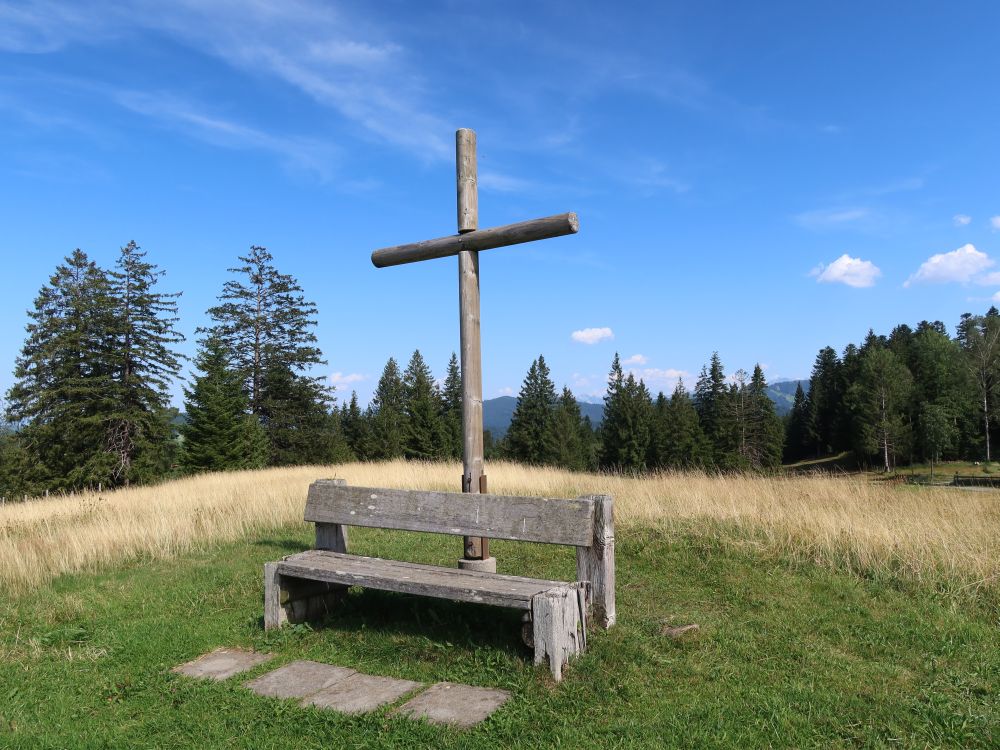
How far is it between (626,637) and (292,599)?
238cm

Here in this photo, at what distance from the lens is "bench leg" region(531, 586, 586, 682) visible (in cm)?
343

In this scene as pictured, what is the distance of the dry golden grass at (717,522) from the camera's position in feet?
17.5

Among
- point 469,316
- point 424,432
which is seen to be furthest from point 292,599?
point 424,432

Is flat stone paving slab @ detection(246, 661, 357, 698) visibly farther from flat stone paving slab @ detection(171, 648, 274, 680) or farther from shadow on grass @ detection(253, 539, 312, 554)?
shadow on grass @ detection(253, 539, 312, 554)

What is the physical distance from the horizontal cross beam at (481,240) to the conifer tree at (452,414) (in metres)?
42.5

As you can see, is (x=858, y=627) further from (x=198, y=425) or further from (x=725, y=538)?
(x=198, y=425)

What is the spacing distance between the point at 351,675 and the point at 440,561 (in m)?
2.75

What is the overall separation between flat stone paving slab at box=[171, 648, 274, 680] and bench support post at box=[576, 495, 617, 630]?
2112 millimetres

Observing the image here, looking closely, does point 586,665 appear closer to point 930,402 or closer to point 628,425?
point 628,425

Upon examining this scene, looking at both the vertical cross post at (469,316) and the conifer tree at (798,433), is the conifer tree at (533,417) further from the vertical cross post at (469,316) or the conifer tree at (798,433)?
the vertical cross post at (469,316)

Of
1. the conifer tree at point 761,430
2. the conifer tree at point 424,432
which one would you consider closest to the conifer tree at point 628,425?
the conifer tree at point 761,430

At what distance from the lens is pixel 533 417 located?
207 feet

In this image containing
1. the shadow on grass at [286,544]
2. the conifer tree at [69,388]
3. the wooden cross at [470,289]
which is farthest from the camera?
the conifer tree at [69,388]

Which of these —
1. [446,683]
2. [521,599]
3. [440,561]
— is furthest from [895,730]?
[440,561]
